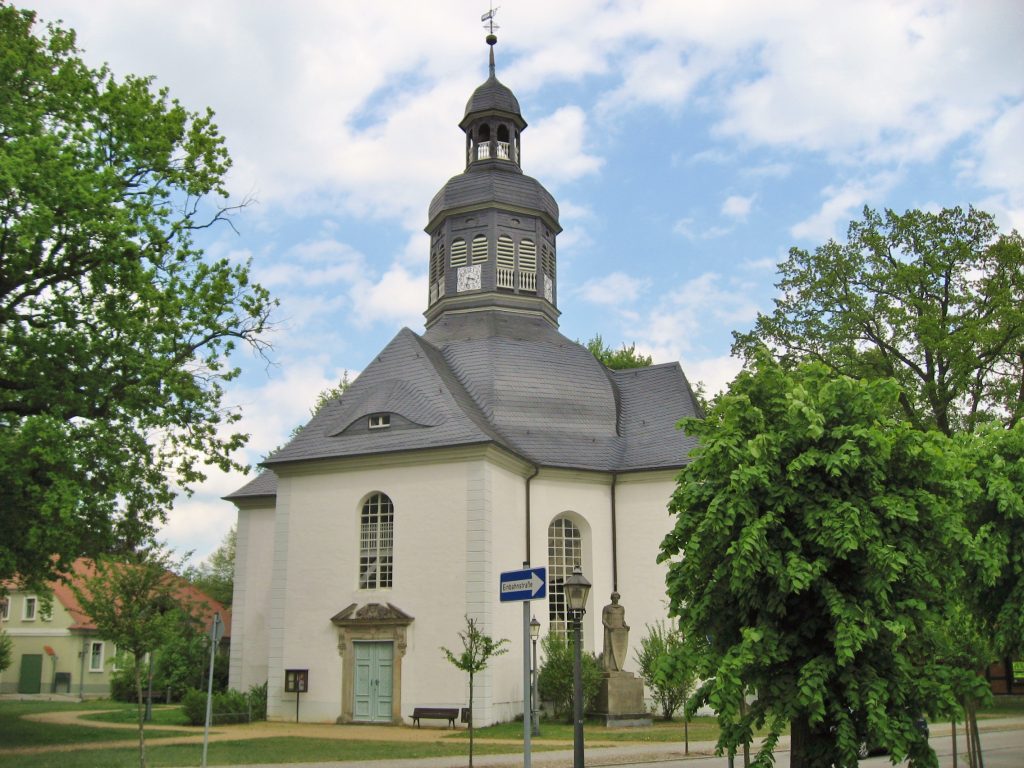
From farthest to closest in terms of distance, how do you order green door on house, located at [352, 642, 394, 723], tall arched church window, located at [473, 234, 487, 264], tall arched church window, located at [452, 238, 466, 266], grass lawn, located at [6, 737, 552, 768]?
1. tall arched church window, located at [452, 238, 466, 266]
2. tall arched church window, located at [473, 234, 487, 264]
3. green door on house, located at [352, 642, 394, 723]
4. grass lawn, located at [6, 737, 552, 768]

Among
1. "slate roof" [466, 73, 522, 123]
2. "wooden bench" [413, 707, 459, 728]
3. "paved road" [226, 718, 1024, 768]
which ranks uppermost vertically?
"slate roof" [466, 73, 522, 123]

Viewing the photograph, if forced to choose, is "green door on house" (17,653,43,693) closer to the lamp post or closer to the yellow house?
the yellow house

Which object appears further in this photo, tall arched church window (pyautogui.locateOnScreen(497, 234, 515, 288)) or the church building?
tall arched church window (pyautogui.locateOnScreen(497, 234, 515, 288))

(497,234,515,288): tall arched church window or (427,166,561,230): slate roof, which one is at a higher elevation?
(427,166,561,230): slate roof

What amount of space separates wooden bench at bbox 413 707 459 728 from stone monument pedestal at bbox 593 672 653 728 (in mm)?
3578

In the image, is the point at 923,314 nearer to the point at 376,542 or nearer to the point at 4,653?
the point at 376,542

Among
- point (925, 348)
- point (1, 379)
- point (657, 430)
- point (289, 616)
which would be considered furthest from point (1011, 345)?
point (1, 379)

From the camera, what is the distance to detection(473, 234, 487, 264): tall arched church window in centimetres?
3194

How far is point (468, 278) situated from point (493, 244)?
56.2 inches

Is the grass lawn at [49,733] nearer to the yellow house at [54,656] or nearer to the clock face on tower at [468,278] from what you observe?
the clock face on tower at [468,278]

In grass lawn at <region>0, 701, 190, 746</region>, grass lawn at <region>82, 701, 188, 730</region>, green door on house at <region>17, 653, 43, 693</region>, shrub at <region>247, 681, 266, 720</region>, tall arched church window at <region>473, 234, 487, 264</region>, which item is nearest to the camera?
grass lawn at <region>0, 701, 190, 746</region>

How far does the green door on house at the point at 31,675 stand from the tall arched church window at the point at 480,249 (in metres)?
28.7

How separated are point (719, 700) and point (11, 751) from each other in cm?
1511

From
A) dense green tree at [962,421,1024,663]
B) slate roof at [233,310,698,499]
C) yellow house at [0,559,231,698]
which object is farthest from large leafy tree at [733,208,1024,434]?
yellow house at [0,559,231,698]
